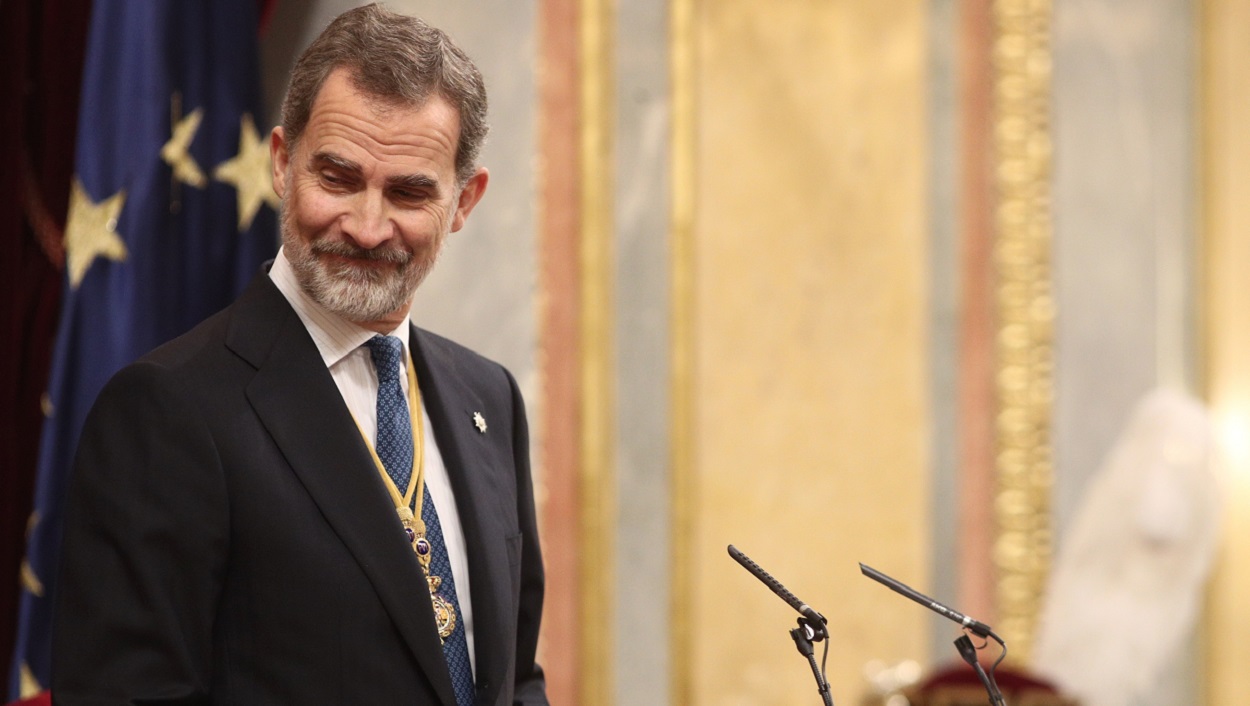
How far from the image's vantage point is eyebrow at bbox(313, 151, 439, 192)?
180cm

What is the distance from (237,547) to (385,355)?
1.13ft

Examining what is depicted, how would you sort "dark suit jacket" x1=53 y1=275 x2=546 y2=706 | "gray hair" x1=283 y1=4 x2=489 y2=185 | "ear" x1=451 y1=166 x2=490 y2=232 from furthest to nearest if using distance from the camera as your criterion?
1. "ear" x1=451 y1=166 x2=490 y2=232
2. "gray hair" x1=283 y1=4 x2=489 y2=185
3. "dark suit jacket" x1=53 y1=275 x2=546 y2=706

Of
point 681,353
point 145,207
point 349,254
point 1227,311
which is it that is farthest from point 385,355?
point 1227,311

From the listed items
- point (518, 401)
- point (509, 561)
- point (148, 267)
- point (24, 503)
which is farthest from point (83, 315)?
point (509, 561)

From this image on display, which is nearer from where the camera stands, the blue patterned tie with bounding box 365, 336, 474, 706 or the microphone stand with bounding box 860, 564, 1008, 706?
the microphone stand with bounding box 860, 564, 1008, 706

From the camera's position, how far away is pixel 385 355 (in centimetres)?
191

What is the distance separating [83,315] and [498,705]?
1625 mm

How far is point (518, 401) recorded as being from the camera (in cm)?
226

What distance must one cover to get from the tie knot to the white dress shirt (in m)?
0.01

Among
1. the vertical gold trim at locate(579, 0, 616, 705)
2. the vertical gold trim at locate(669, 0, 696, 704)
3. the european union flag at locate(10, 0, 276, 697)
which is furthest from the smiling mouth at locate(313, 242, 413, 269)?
the vertical gold trim at locate(669, 0, 696, 704)

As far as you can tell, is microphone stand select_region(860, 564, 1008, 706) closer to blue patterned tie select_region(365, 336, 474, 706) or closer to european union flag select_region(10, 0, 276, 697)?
blue patterned tie select_region(365, 336, 474, 706)

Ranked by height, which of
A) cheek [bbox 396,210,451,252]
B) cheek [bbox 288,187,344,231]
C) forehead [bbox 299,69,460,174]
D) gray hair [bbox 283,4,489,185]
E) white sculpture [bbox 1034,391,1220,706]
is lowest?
white sculpture [bbox 1034,391,1220,706]

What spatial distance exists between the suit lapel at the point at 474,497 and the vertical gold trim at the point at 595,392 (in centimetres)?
181

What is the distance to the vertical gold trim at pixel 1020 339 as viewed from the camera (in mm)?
4191
